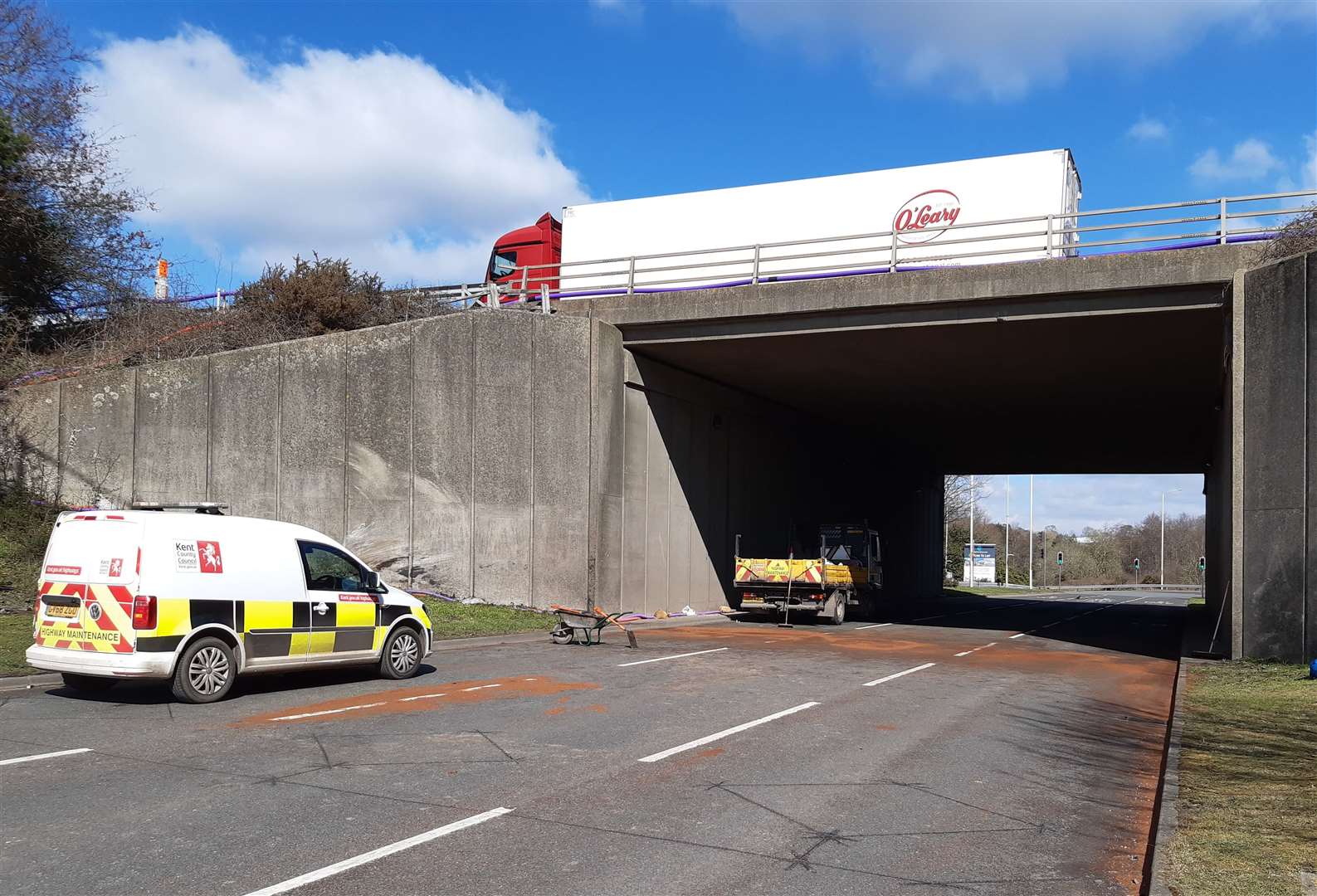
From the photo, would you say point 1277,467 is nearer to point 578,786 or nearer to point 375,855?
point 578,786

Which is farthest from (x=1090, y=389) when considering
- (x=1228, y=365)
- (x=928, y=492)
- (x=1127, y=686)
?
(x=928, y=492)

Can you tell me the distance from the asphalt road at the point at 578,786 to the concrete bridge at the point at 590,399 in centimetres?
888

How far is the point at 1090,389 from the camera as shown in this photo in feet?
91.6

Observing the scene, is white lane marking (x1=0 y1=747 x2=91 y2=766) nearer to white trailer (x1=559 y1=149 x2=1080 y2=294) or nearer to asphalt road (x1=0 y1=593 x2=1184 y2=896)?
asphalt road (x1=0 y1=593 x2=1184 y2=896)

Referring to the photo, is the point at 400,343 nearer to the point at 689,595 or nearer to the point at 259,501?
the point at 259,501

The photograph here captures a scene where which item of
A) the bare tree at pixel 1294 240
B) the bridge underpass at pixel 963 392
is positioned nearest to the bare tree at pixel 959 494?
the bridge underpass at pixel 963 392

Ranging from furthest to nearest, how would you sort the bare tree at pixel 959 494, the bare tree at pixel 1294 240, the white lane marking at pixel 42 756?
the bare tree at pixel 959 494
the bare tree at pixel 1294 240
the white lane marking at pixel 42 756

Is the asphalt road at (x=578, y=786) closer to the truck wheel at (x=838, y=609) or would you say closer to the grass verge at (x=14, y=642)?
the grass verge at (x=14, y=642)

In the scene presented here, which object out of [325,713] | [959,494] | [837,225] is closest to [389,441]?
[837,225]

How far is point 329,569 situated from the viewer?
12.2 meters

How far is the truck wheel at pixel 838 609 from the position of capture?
2645 centimetres

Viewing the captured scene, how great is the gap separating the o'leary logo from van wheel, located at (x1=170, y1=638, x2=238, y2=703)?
1681 cm

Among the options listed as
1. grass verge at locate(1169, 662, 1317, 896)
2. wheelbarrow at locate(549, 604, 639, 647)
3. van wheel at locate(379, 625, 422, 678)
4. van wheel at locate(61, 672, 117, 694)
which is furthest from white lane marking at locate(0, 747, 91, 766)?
wheelbarrow at locate(549, 604, 639, 647)

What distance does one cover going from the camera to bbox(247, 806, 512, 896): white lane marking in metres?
5.14
